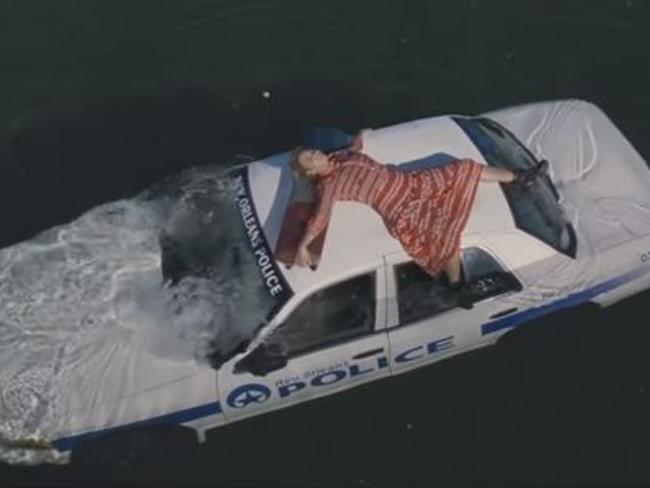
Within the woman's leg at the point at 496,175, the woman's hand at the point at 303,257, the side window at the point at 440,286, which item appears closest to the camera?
the woman's hand at the point at 303,257

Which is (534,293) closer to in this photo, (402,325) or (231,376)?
(402,325)

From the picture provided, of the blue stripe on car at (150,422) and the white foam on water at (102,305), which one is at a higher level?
the white foam on water at (102,305)

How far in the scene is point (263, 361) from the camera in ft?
25.2

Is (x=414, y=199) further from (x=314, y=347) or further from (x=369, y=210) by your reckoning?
(x=314, y=347)

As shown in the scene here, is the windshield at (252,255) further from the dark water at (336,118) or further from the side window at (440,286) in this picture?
the dark water at (336,118)

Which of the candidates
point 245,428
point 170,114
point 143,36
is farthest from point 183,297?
point 143,36

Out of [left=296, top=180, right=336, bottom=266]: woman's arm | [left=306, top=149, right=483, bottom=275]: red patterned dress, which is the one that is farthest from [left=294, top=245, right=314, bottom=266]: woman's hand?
[left=306, top=149, right=483, bottom=275]: red patterned dress

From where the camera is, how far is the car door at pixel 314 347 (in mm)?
7723

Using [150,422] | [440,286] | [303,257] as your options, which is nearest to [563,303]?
[440,286]

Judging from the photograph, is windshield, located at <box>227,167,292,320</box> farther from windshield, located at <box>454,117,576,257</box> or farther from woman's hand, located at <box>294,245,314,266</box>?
windshield, located at <box>454,117,576,257</box>

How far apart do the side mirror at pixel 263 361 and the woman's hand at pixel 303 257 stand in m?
0.59

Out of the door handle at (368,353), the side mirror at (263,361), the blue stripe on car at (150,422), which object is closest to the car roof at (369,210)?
the side mirror at (263,361)

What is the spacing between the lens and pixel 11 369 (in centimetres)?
798

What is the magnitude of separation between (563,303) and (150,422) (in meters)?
3.11
